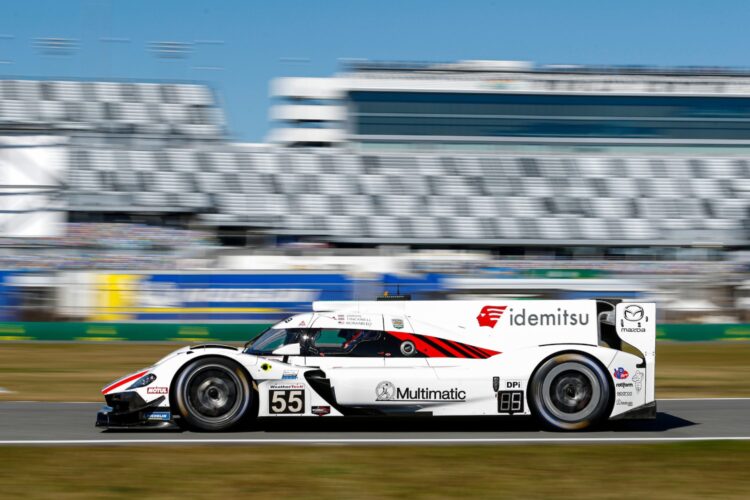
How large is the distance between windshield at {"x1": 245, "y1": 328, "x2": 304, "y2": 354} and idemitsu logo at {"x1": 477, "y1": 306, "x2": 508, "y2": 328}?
5.48 ft

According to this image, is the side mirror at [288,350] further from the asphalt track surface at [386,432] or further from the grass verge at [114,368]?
the grass verge at [114,368]

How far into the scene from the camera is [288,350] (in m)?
8.77

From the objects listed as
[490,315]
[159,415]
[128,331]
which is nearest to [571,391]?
[490,315]

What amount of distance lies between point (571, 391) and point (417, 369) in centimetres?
143

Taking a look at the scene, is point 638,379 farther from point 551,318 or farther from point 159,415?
point 159,415

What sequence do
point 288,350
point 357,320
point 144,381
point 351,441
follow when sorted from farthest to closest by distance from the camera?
point 357,320 < point 288,350 < point 144,381 < point 351,441

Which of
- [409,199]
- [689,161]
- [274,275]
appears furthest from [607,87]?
[274,275]

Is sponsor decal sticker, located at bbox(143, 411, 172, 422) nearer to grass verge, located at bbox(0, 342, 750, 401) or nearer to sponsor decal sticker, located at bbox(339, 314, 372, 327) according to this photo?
sponsor decal sticker, located at bbox(339, 314, 372, 327)

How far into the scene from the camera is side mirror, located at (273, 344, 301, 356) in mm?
8745

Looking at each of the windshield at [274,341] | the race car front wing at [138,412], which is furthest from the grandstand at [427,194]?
the race car front wing at [138,412]

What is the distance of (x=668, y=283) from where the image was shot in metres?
26.5

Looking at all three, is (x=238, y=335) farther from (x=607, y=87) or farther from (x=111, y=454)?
(x=607, y=87)

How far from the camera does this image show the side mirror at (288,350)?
8.74 meters

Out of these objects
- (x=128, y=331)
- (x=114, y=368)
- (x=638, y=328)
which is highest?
(x=638, y=328)
